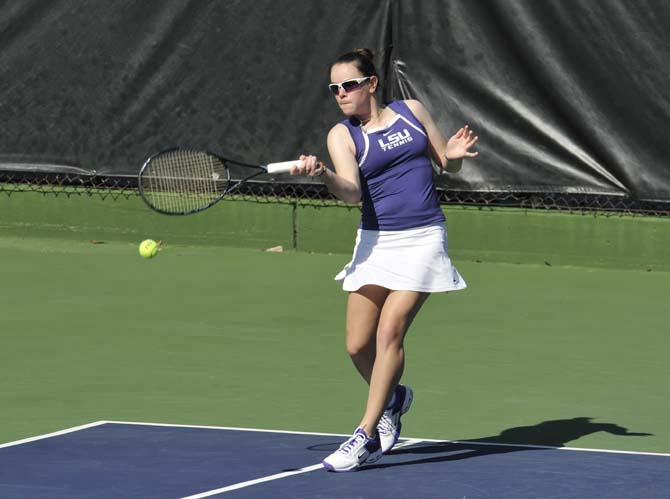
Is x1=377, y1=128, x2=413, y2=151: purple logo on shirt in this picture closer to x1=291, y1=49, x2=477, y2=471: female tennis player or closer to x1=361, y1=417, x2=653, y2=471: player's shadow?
x1=291, y1=49, x2=477, y2=471: female tennis player

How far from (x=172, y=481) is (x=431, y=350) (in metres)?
3.01

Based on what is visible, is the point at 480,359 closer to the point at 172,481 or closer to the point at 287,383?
the point at 287,383

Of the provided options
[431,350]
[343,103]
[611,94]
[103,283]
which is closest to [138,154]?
[103,283]

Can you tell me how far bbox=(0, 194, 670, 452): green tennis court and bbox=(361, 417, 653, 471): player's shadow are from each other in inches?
0.8

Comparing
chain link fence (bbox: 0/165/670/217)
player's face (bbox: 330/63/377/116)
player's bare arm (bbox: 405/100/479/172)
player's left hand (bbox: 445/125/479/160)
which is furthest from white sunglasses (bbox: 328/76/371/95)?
chain link fence (bbox: 0/165/670/217)

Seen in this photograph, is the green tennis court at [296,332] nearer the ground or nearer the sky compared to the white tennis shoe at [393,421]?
nearer the sky

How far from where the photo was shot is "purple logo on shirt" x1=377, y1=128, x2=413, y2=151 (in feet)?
22.0

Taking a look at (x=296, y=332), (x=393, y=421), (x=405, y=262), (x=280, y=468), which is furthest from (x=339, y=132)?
(x=296, y=332)

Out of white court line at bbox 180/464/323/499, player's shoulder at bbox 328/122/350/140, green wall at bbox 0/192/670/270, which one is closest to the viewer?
white court line at bbox 180/464/323/499

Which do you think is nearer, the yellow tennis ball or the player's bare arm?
the player's bare arm

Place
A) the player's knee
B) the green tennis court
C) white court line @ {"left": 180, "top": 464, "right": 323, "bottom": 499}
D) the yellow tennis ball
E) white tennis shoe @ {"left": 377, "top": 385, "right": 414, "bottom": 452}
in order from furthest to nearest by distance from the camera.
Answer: the yellow tennis ball → the green tennis court → white tennis shoe @ {"left": 377, "top": 385, "right": 414, "bottom": 452} → the player's knee → white court line @ {"left": 180, "top": 464, "right": 323, "bottom": 499}

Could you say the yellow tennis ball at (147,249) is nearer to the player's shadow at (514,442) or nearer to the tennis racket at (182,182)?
the tennis racket at (182,182)

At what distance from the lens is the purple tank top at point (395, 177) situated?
667 centimetres

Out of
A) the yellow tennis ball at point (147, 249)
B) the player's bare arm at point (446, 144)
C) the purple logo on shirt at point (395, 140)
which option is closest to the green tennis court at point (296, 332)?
the yellow tennis ball at point (147, 249)
